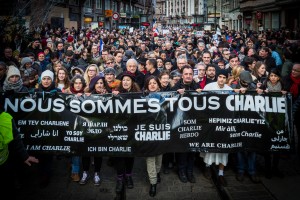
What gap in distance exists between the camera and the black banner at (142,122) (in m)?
5.41

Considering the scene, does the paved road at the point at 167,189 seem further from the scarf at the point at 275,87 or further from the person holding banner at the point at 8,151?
the scarf at the point at 275,87

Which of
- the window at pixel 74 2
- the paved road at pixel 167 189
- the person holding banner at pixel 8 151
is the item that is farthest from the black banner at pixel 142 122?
the window at pixel 74 2

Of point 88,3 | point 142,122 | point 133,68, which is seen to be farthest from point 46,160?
point 88,3

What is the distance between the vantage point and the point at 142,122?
17.8 feet

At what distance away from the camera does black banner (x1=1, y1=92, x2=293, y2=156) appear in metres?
5.41

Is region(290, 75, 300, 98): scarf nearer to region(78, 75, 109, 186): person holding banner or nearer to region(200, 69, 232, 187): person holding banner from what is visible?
region(200, 69, 232, 187): person holding banner

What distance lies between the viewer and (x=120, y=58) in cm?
1000

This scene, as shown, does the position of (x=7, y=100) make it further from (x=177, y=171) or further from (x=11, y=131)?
(x=177, y=171)

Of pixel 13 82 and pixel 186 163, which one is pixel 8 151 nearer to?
pixel 13 82

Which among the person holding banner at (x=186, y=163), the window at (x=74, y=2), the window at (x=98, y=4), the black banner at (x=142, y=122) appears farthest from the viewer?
the window at (x=98, y=4)

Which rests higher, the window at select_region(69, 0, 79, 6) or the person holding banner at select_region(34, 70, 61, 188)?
the window at select_region(69, 0, 79, 6)

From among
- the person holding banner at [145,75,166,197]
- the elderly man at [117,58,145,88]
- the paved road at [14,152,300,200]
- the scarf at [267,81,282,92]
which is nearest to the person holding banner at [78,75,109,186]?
the paved road at [14,152,300,200]

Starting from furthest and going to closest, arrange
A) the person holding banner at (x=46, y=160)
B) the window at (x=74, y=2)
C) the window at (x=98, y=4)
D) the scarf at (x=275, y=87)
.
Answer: the window at (x=98, y=4)
the window at (x=74, y=2)
the scarf at (x=275, y=87)
the person holding banner at (x=46, y=160)

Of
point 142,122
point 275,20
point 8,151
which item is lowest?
point 8,151
